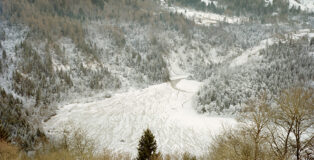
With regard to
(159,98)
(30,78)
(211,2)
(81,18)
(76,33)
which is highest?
(211,2)

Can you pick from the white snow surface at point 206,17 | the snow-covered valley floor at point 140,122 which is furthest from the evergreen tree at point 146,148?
the white snow surface at point 206,17

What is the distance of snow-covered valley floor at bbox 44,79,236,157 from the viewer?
29625mm

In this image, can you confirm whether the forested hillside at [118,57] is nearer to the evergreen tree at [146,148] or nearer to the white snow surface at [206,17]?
the white snow surface at [206,17]

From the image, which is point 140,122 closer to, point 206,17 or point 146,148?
point 146,148

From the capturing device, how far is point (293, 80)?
38969 mm

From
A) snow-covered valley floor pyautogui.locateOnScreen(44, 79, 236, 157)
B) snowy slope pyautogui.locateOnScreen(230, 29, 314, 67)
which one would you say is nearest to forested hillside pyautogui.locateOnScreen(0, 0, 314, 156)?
snowy slope pyautogui.locateOnScreen(230, 29, 314, 67)

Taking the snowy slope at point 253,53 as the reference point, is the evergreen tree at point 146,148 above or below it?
below

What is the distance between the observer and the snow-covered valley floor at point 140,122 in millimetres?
29625

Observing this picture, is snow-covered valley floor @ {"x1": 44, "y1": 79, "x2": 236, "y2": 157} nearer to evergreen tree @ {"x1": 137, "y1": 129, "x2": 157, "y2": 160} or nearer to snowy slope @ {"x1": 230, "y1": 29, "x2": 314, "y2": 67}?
evergreen tree @ {"x1": 137, "y1": 129, "x2": 157, "y2": 160}

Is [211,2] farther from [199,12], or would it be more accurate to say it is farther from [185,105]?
[185,105]

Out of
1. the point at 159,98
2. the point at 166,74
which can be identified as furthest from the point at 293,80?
the point at 166,74

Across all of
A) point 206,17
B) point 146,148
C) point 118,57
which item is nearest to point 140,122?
point 146,148

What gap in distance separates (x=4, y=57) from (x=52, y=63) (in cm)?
1065

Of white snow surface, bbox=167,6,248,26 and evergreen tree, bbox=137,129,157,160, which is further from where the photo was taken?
white snow surface, bbox=167,6,248,26
